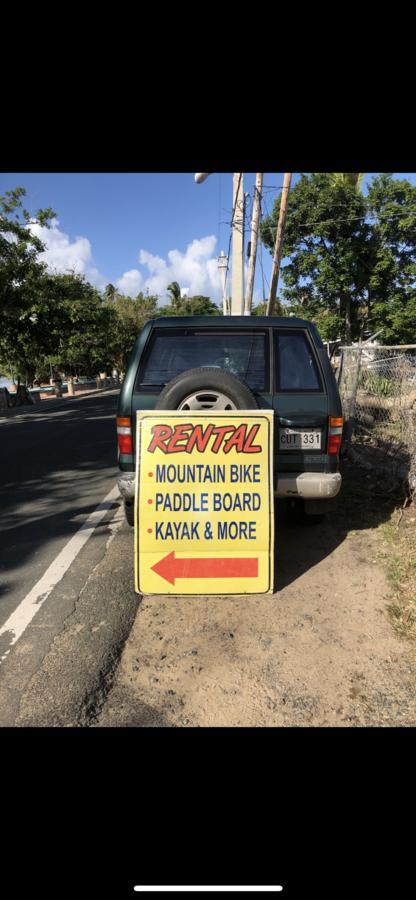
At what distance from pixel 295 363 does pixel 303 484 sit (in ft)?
3.30

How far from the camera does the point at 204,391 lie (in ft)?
10.2

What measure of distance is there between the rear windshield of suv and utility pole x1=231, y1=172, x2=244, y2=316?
9229mm

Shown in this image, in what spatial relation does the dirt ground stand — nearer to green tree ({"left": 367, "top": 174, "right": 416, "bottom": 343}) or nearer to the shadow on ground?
the shadow on ground

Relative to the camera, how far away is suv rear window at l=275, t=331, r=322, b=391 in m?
3.42

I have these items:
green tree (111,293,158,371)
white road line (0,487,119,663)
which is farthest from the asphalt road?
green tree (111,293,158,371)

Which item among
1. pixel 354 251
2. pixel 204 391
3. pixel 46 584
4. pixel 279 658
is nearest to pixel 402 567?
pixel 279 658

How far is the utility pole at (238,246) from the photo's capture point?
39.0 feet

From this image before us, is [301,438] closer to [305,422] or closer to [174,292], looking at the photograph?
[305,422]

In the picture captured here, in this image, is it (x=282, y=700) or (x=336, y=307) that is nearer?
(x=282, y=700)

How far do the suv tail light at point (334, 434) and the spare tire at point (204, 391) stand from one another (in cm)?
69
